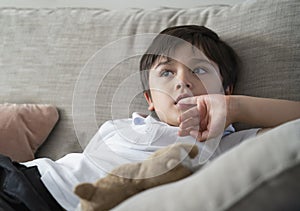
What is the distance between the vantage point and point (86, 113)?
1.15m

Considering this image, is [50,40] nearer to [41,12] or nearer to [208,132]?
[41,12]

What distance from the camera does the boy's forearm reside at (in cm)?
103

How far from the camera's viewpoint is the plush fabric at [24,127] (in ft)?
4.13

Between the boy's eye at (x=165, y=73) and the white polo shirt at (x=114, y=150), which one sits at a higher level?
the boy's eye at (x=165, y=73)

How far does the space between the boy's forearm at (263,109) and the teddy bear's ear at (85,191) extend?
0.45 metres

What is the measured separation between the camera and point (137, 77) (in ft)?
3.91

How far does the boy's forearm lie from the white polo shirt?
2.3 inches

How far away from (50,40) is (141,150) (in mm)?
575

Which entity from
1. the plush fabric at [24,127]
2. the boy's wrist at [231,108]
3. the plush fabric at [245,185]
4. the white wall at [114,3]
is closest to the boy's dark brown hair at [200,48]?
the boy's wrist at [231,108]

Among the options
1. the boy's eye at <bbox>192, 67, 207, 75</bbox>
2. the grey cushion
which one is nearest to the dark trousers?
the grey cushion

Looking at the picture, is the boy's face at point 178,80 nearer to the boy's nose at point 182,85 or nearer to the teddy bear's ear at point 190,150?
the boy's nose at point 182,85

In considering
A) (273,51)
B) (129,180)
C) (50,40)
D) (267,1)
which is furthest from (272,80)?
(50,40)

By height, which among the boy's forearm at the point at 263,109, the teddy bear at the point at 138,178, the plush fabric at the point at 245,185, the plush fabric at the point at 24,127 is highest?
the plush fabric at the point at 245,185

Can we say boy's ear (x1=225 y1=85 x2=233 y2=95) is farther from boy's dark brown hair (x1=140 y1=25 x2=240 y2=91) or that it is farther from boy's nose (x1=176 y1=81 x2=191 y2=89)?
boy's nose (x1=176 y1=81 x2=191 y2=89)
